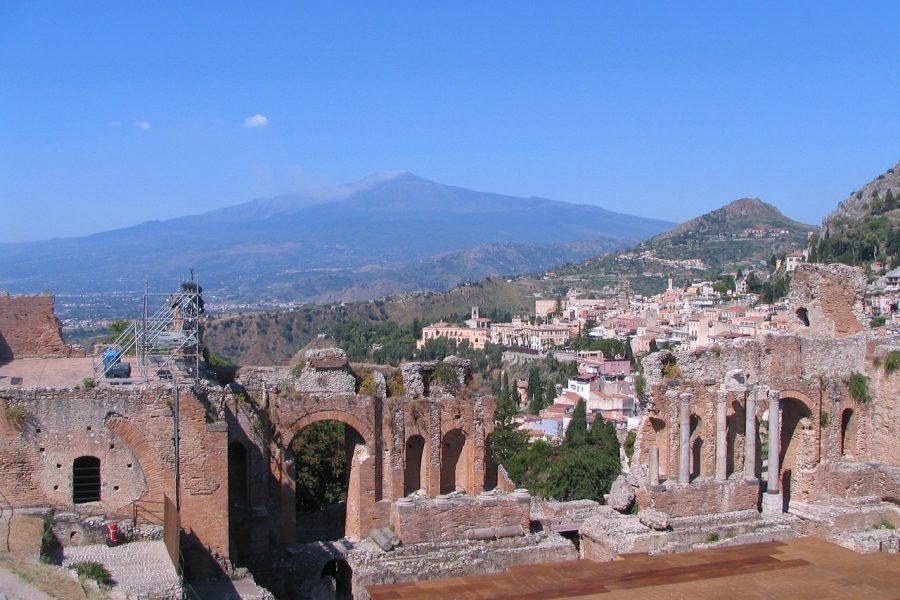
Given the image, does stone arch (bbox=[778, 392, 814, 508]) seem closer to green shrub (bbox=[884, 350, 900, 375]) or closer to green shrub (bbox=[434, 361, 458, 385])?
green shrub (bbox=[884, 350, 900, 375])

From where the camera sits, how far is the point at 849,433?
95.6 feet

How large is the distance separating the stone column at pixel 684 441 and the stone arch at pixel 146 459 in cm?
1394

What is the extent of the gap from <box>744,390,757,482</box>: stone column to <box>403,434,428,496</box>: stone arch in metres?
9.25

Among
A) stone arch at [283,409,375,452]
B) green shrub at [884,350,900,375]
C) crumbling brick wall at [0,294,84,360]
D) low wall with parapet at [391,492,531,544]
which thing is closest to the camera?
low wall with parapet at [391,492,531,544]

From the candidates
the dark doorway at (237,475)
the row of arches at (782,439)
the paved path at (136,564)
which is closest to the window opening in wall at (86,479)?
the paved path at (136,564)

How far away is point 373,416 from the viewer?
2467 centimetres

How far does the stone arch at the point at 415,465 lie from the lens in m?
26.2

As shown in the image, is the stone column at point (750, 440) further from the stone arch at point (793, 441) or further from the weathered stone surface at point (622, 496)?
the weathered stone surface at point (622, 496)

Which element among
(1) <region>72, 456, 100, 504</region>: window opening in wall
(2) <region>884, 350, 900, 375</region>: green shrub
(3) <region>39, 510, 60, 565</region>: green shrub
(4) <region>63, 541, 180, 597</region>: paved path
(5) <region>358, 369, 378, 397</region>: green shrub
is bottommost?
(4) <region>63, 541, 180, 597</region>: paved path

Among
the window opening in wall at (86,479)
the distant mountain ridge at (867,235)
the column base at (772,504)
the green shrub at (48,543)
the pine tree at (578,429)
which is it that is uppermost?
the distant mountain ridge at (867,235)

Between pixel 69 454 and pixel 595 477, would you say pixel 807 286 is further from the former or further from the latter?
pixel 69 454

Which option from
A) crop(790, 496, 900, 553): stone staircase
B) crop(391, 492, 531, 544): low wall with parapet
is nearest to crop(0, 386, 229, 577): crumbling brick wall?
crop(391, 492, 531, 544): low wall with parapet

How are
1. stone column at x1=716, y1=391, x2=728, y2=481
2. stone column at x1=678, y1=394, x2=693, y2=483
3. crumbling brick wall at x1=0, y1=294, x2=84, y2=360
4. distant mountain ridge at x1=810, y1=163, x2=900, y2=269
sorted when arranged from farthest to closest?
distant mountain ridge at x1=810, y1=163, x2=900, y2=269 → stone column at x1=716, y1=391, x2=728, y2=481 → crumbling brick wall at x1=0, y1=294, x2=84, y2=360 → stone column at x1=678, y1=394, x2=693, y2=483

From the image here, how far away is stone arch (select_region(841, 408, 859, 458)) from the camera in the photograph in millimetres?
29000
